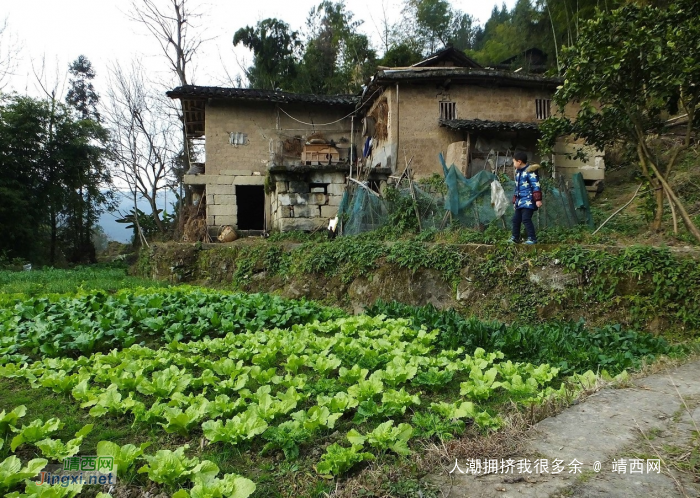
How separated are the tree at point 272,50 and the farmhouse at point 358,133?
9.56 meters

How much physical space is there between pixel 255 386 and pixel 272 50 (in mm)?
27321

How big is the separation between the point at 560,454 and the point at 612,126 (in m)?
8.42

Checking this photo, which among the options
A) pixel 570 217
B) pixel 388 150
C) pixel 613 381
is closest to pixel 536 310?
pixel 570 217

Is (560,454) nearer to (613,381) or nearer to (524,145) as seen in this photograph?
(613,381)

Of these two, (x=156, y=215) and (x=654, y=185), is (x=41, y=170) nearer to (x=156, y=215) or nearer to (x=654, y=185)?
(x=156, y=215)

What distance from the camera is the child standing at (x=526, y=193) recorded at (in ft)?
27.0

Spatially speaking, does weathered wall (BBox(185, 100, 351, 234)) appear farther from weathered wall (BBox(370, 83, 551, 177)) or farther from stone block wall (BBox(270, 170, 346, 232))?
weathered wall (BBox(370, 83, 551, 177))

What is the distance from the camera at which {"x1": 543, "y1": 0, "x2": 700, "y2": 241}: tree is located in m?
7.71

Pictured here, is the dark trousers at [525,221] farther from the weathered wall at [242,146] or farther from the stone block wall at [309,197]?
the weathered wall at [242,146]

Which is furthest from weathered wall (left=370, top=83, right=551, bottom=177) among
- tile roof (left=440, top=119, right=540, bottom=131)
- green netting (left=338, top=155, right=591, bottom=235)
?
green netting (left=338, top=155, right=591, bottom=235)

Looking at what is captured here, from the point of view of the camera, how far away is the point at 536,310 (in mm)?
7961

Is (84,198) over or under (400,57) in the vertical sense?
under

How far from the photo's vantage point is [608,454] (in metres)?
2.68

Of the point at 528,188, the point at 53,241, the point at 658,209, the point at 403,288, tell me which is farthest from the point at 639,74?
the point at 53,241
